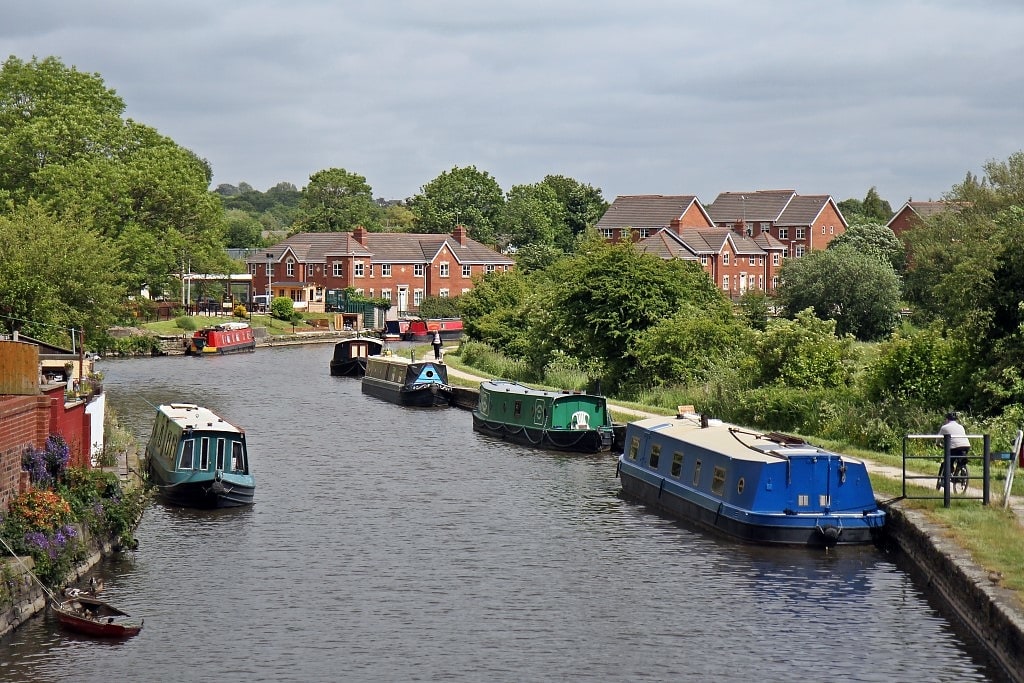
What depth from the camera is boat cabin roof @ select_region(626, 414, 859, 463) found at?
3131 centimetres

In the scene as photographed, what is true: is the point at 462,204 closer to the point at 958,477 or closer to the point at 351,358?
the point at 351,358

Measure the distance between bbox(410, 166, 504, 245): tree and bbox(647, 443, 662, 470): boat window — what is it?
374 feet

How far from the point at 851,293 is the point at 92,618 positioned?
6950 centimetres

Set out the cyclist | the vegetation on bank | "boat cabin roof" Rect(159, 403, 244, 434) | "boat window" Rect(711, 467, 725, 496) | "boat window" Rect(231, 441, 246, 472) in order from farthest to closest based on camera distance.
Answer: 1. "boat window" Rect(231, 441, 246, 472)
2. "boat cabin roof" Rect(159, 403, 244, 434)
3. "boat window" Rect(711, 467, 725, 496)
4. the cyclist
5. the vegetation on bank

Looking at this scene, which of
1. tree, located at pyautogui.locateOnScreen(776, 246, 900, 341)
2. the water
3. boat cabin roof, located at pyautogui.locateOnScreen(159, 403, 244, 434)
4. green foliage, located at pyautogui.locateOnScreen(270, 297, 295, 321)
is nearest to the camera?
the water

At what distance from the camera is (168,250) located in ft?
271

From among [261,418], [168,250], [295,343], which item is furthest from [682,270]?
[295,343]

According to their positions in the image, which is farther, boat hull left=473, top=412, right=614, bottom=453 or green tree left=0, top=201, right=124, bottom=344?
green tree left=0, top=201, right=124, bottom=344

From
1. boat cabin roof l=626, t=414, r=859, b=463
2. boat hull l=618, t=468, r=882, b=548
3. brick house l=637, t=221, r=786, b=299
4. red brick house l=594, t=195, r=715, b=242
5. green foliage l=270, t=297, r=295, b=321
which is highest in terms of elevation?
red brick house l=594, t=195, r=715, b=242

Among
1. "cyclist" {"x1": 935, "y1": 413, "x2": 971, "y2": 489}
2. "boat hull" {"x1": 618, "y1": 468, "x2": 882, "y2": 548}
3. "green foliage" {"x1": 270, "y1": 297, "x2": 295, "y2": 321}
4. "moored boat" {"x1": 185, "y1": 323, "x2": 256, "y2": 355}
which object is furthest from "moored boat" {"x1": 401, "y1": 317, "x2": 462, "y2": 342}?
"cyclist" {"x1": 935, "y1": 413, "x2": 971, "y2": 489}

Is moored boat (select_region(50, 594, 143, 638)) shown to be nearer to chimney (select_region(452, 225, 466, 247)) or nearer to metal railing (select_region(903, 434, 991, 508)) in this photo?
metal railing (select_region(903, 434, 991, 508))

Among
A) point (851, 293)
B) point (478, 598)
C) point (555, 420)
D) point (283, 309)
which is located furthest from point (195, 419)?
point (283, 309)

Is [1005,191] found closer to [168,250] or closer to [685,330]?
[685,330]

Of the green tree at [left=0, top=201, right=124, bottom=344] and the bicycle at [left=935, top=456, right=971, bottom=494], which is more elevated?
the green tree at [left=0, top=201, right=124, bottom=344]
